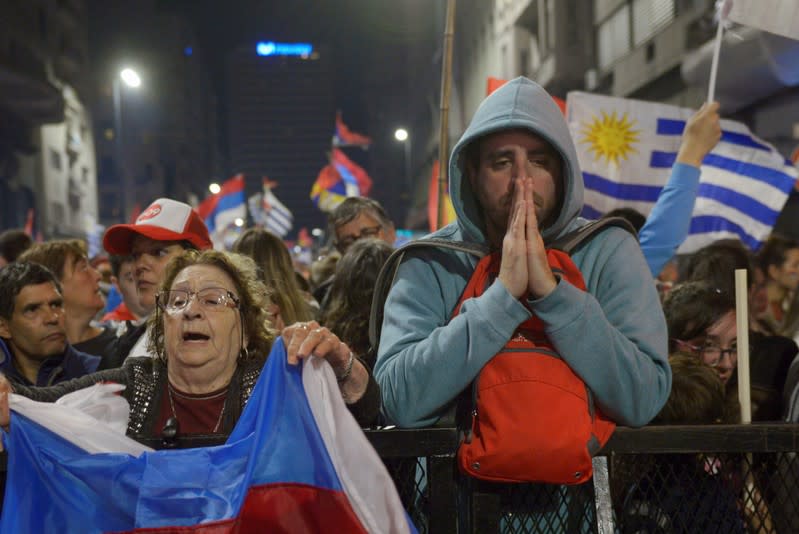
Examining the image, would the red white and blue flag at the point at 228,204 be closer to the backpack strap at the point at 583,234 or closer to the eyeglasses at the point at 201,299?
the eyeglasses at the point at 201,299

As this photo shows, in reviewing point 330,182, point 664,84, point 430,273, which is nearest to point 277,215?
point 330,182

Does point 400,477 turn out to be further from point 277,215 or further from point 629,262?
point 277,215

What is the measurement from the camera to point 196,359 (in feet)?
10.6

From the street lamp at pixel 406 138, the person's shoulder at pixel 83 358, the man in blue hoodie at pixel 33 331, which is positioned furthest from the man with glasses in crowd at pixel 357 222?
the street lamp at pixel 406 138

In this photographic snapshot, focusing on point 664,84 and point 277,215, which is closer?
point 664,84

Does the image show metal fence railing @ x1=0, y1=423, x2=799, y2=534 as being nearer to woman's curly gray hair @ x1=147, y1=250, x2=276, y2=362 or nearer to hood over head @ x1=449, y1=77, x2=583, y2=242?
hood over head @ x1=449, y1=77, x2=583, y2=242

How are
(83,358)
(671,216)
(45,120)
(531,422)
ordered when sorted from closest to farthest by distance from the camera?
(531,422), (671,216), (83,358), (45,120)

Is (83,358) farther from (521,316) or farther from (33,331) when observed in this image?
(521,316)

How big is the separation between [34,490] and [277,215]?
2290 cm

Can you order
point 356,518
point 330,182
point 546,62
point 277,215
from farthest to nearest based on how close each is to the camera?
point 546,62 < point 277,215 < point 330,182 < point 356,518

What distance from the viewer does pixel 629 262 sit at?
252cm

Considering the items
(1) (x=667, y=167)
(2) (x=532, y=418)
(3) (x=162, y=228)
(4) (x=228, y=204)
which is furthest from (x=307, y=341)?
(4) (x=228, y=204)

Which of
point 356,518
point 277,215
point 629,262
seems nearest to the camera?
point 356,518

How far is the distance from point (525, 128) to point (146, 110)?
10198cm
